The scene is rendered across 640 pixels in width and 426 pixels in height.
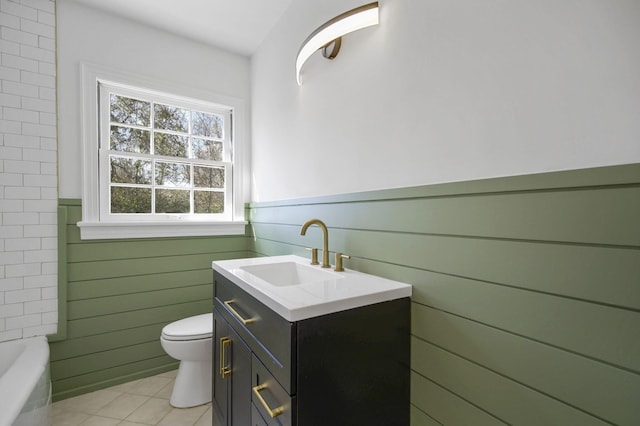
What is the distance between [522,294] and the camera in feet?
2.48

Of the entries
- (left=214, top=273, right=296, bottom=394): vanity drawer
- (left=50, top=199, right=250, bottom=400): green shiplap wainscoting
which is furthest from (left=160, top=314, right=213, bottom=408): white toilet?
(left=214, top=273, right=296, bottom=394): vanity drawer

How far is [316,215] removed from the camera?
63.2 inches

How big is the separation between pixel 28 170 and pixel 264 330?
6.40ft

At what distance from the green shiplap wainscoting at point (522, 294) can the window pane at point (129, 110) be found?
2038 mm

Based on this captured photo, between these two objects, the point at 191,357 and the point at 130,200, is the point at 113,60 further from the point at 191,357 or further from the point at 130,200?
the point at 191,357

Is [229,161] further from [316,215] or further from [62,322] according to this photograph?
[62,322]

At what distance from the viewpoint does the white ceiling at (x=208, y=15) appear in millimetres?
1919

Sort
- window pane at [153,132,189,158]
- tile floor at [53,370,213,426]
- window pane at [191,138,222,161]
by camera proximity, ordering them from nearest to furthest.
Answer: tile floor at [53,370,213,426]
window pane at [153,132,189,158]
window pane at [191,138,222,161]

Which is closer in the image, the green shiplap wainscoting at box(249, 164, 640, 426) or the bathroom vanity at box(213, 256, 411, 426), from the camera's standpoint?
the green shiplap wainscoting at box(249, 164, 640, 426)

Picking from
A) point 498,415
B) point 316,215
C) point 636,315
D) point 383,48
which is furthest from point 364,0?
point 498,415

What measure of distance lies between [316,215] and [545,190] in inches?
42.3

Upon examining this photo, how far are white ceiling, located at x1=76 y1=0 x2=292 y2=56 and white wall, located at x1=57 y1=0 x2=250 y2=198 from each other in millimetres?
81

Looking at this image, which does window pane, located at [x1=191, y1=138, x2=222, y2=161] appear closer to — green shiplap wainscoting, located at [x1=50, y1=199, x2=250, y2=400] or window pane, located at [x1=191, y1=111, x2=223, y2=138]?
window pane, located at [x1=191, y1=111, x2=223, y2=138]

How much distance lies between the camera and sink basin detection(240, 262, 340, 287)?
138cm
